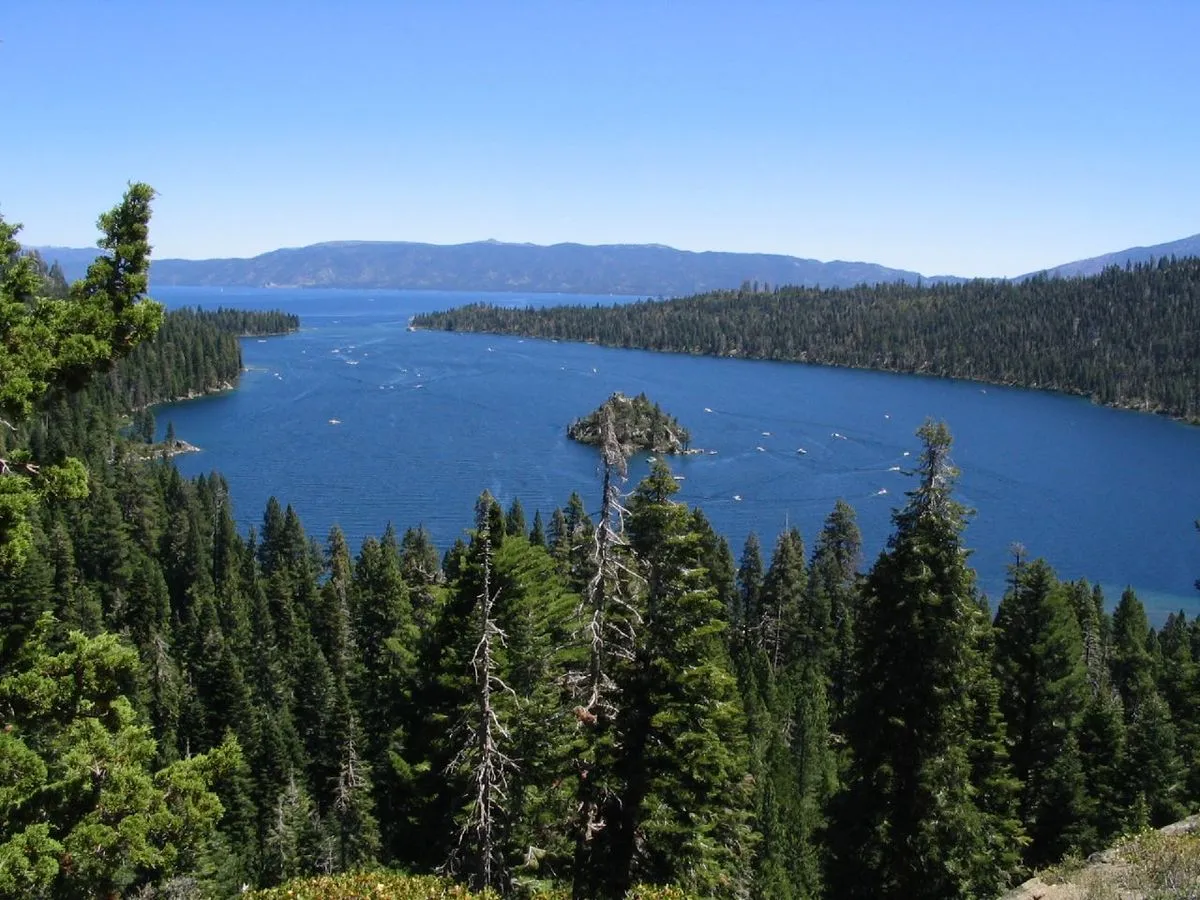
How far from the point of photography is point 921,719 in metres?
15.8

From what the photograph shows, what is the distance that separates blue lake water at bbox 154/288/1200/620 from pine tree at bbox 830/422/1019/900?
146 feet

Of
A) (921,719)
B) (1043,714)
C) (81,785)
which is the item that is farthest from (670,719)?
(1043,714)

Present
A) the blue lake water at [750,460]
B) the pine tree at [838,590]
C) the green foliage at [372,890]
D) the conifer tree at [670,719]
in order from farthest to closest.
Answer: the blue lake water at [750,460]
the pine tree at [838,590]
the conifer tree at [670,719]
the green foliage at [372,890]

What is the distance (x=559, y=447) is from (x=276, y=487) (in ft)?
126

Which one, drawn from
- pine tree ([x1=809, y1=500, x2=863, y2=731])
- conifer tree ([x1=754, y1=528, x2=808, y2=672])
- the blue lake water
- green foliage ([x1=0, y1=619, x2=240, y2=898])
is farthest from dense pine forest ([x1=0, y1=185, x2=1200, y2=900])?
the blue lake water

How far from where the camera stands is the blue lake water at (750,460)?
290ft

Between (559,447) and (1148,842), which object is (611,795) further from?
(559,447)

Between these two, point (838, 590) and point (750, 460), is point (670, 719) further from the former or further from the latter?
point (750, 460)

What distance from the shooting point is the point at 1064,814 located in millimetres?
24141

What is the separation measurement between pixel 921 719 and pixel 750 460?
10282cm

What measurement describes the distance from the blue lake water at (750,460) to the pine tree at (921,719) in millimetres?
44367

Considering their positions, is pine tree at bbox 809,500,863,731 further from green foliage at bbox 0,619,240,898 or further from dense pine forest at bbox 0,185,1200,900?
green foliage at bbox 0,619,240,898

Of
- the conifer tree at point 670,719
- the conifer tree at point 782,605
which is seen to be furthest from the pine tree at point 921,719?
the conifer tree at point 782,605

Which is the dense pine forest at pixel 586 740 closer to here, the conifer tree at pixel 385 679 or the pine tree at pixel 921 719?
the pine tree at pixel 921 719
